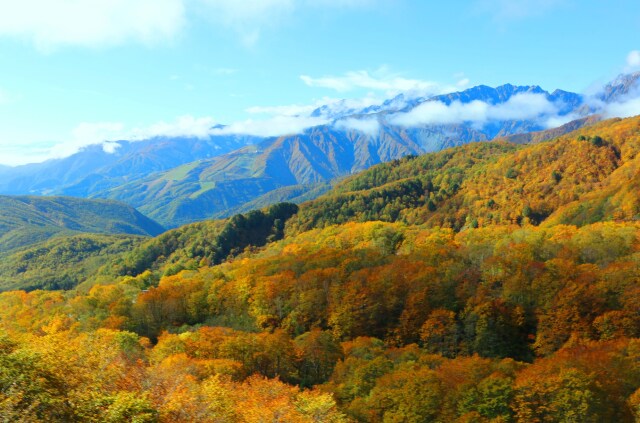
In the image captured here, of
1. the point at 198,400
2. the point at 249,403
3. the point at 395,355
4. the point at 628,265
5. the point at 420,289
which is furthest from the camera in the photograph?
the point at 420,289

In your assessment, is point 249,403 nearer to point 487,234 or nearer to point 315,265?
point 315,265

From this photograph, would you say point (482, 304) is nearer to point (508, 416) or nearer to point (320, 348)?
point (320, 348)

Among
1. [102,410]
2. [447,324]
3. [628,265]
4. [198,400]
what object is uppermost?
[102,410]

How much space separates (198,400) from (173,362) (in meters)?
30.3

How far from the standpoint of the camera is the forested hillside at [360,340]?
35781 millimetres

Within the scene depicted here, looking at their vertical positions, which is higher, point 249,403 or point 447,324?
point 249,403

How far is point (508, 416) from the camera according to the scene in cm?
5259

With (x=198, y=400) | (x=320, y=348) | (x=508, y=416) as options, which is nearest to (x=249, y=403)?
(x=198, y=400)

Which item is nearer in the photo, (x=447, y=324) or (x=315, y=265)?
(x=447, y=324)

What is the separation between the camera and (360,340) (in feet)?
289

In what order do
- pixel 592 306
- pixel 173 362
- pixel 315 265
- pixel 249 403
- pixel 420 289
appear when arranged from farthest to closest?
pixel 315 265 < pixel 420 289 < pixel 592 306 < pixel 173 362 < pixel 249 403

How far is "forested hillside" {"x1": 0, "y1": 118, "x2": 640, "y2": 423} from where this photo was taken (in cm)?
3578

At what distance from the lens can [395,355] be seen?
7750 centimetres

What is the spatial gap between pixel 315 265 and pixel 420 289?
36091 mm
